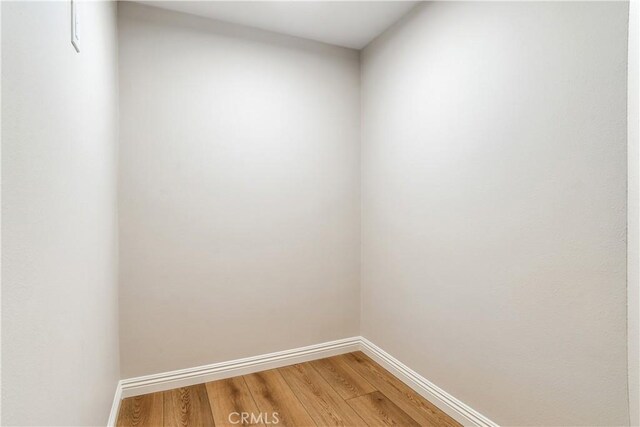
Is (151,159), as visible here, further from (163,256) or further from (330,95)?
(330,95)

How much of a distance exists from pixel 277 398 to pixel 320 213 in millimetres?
1292

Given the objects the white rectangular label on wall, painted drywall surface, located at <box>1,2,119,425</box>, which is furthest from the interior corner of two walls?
the white rectangular label on wall

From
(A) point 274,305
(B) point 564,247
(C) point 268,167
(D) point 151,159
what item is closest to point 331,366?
(A) point 274,305

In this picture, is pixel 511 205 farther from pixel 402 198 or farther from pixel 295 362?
pixel 295 362

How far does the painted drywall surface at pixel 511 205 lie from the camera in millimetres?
1217

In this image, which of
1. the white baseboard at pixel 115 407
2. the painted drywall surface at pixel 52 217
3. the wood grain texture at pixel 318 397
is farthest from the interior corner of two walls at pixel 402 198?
the painted drywall surface at pixel 52 217

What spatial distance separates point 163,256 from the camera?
213cm

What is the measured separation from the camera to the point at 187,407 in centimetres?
195

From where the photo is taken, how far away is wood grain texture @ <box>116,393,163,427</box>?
1809 mm

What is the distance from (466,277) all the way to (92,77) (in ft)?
6.49

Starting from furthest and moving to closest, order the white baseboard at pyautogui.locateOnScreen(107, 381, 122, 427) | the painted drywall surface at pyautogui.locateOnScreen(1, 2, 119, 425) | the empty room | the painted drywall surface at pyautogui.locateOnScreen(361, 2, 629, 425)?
1. the white baseboard at pyautogui.locateOnScreen(107, 381, 122, 427)
2. the painted drywall surface at pyautogui.locateOnScreen(361, 2, 629, 425)
3. the empty room
4. the painted drywall surface at pyautogui.locateOnScreen(1, 2, 119, 425)

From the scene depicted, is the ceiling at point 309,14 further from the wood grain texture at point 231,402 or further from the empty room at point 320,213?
the wood grain texture at point 231,402

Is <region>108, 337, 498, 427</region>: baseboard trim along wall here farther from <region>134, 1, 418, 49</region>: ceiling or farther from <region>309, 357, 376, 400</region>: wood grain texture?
<region>134, 1, 418, 49</region>: ceiling

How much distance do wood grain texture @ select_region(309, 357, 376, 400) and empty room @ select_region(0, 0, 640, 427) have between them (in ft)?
0.09
